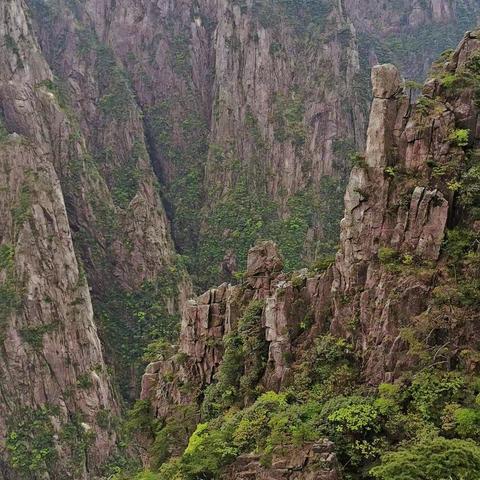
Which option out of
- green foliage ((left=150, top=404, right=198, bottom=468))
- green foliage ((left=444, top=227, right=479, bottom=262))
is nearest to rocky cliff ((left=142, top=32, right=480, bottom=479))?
green foliage ((left=444, top=227, right=479, bottom=262))

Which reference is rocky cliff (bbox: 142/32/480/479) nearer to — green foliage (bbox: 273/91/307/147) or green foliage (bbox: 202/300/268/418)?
green foliage (bbox: 202/300/268/418)

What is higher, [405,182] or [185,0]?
[185,0]

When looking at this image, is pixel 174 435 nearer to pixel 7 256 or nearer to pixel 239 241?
pixel 7 256

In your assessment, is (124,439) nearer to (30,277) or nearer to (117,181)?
(30,277)

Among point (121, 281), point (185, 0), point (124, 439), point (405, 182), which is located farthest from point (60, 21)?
point (405, 182)

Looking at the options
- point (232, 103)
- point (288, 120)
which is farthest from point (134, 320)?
point (232, 103)

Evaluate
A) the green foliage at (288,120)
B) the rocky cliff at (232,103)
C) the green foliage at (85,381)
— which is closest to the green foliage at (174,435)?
the green foliage at (85,381)
